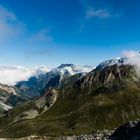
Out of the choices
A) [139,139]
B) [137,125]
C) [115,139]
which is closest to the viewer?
[139,139]

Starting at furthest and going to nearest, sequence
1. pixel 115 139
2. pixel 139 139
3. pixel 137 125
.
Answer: pixel 115 139 < pixel 137 125 < pixel 139 139

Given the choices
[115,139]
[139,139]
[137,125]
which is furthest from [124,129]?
[139,139]

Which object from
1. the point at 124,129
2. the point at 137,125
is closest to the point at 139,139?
the point at 137,125

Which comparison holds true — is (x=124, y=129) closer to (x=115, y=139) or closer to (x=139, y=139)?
(x=115, y=139)

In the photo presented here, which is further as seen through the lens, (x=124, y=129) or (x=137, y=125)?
(x=124, y=129)

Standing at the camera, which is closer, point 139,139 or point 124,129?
point 139,139

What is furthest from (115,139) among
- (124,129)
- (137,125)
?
(137,125)

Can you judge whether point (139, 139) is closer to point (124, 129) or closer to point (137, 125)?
point (137, 125)

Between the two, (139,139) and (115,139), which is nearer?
(139,139)
